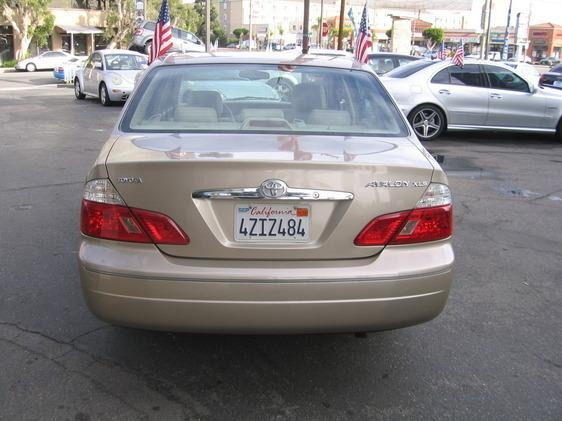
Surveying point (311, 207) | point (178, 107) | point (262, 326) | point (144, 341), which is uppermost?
point (178, 107)

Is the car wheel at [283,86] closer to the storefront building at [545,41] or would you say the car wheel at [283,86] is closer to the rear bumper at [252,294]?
the rear bumper at [252,294]

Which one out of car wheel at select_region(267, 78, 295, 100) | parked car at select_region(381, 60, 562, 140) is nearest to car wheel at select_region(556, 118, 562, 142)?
parked car at select_region(381, 60, 562, 140)

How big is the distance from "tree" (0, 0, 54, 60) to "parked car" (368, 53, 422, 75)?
2893 centimetres

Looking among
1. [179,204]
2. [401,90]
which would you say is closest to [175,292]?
A: [179,204]

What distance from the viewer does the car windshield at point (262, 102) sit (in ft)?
11.8

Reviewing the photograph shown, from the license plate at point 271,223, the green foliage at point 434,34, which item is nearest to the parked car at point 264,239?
the license plate at point 271,223

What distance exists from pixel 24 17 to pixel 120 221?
41.3 meters

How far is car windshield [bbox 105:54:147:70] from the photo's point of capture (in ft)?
60.3

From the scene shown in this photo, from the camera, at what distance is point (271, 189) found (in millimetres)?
2740

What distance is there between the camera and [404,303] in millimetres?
2869

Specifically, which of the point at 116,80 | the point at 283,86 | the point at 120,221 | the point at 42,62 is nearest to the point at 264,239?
the point at 120,221

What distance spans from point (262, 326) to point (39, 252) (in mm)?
2924

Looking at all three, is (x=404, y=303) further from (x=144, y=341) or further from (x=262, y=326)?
(x=144, y=341)

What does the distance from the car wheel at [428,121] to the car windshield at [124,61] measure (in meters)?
9.89
